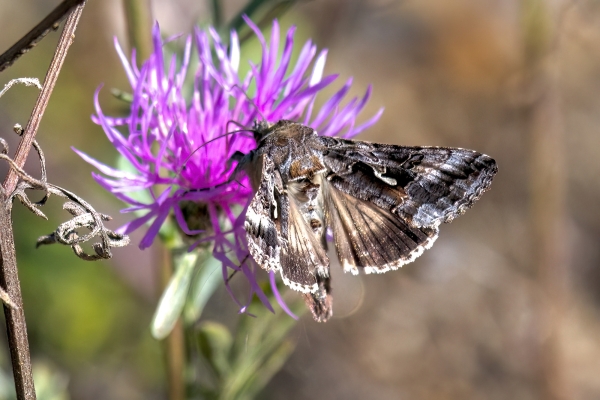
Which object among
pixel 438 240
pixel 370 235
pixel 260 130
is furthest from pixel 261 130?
pixel 438 240

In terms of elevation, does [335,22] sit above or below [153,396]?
above

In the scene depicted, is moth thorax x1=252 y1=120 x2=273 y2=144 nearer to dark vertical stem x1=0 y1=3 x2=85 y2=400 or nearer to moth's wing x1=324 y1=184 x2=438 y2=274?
moth's wing x1=324 y1=184 x2=438 y2=274

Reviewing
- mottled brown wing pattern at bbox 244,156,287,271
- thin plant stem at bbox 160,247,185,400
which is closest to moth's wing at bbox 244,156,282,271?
mottled brown wing pattern at bbox 244,156,287,271

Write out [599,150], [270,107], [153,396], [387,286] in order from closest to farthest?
[270,107], [153,396], [387,286], [599,150]

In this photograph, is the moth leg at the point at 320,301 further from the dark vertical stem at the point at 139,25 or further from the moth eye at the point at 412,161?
the dark vertical stem at the point at 139,25

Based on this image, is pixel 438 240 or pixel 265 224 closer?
pixel 265 224

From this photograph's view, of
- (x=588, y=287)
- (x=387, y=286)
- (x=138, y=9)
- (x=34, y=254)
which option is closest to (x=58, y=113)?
(x=34, y=254)

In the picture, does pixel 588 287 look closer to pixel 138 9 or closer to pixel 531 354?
pixel 531 354

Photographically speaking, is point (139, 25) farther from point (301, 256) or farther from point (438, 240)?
point (438, 240)
